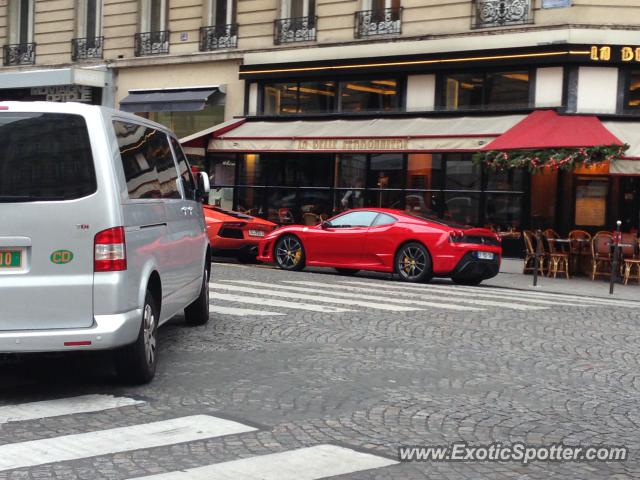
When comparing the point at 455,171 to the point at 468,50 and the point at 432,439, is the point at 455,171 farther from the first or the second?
the point at 432,439

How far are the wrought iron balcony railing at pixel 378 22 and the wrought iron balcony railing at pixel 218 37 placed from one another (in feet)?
13.3

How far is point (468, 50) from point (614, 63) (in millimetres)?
3300

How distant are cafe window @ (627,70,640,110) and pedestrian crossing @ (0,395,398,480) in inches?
675

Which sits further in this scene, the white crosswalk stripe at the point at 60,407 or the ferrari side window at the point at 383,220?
the ferrari side window at the point at 383,220

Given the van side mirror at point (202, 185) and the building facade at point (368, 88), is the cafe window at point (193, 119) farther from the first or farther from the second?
the van side mirror at point (202, 185)

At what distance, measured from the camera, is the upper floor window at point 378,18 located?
920 inches

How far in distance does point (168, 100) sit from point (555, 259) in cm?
1281

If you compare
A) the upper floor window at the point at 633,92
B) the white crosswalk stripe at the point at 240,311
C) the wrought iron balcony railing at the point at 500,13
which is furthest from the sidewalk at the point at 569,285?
the white crosswalk stripe at the point at 240,311

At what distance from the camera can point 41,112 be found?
6043 millimetres

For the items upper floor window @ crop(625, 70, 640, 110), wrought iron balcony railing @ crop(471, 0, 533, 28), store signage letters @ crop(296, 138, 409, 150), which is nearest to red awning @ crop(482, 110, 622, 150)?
upper floor window @ crop(625, 70, 640, 110)

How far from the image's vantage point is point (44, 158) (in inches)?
235

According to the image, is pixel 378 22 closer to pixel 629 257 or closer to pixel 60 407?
pixel 629 257

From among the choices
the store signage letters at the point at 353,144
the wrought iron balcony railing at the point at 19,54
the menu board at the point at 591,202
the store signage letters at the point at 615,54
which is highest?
the wrought iron balcony railing at the point at 19,54

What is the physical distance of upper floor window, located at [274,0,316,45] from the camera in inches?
979
